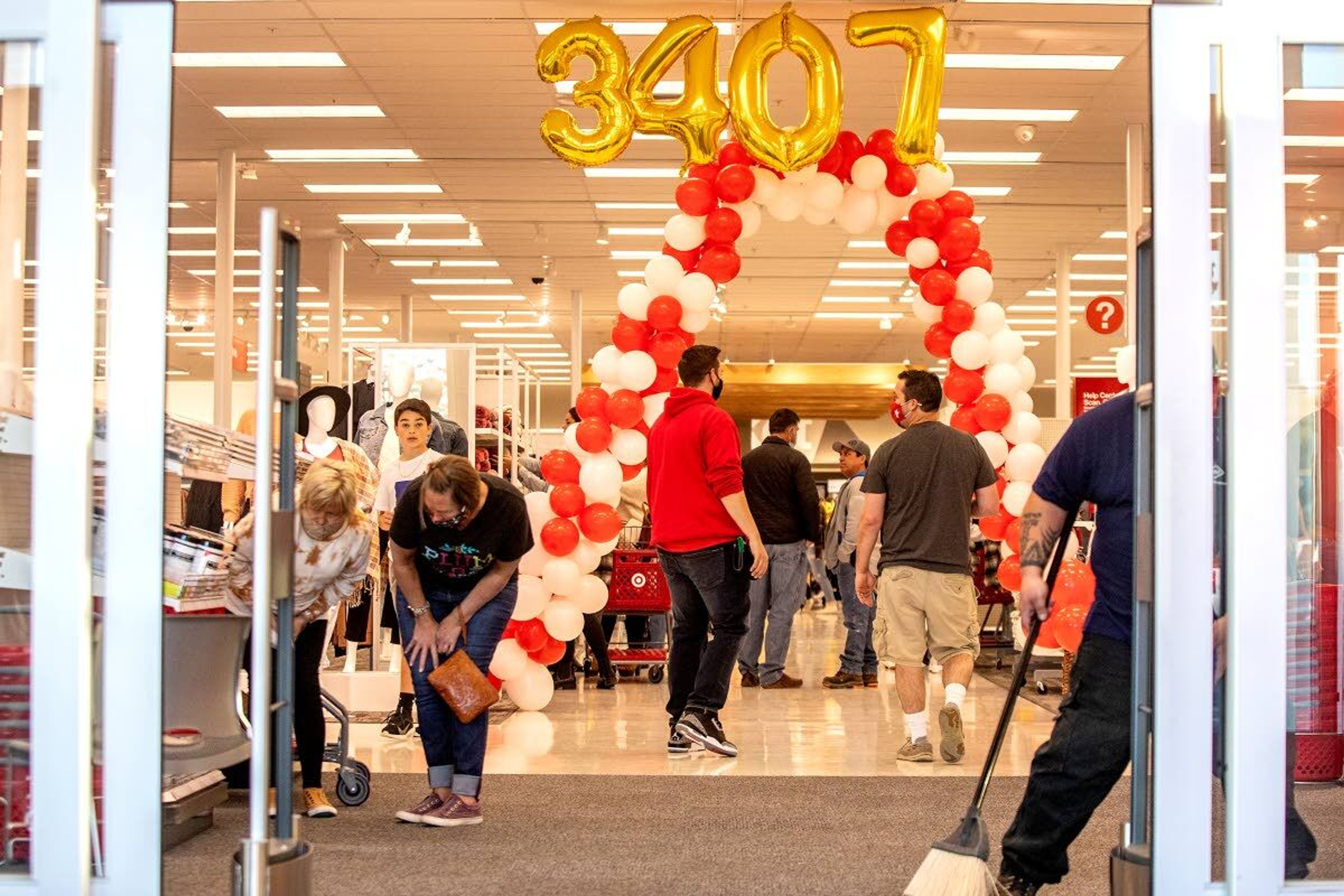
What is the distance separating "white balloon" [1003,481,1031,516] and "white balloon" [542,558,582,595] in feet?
7.46

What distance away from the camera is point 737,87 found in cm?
689

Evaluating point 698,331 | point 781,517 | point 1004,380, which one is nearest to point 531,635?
point 698,331

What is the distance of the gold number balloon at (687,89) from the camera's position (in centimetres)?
705

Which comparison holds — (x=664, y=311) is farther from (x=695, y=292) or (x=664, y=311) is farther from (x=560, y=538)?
(x=560, y=538)

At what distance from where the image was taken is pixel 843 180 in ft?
24.3

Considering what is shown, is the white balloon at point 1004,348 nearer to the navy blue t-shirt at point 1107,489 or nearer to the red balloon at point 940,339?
the red balloon at point 940,339

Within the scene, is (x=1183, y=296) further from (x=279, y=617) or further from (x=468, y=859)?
(x=468, y=859)

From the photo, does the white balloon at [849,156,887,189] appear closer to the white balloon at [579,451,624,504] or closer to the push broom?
the white balloon at [579,451,624,504]

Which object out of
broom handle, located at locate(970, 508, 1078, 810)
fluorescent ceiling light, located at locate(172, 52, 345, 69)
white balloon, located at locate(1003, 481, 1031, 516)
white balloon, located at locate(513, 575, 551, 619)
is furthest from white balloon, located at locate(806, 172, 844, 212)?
broom handle, located at locate(970, 508, 1078, 810)

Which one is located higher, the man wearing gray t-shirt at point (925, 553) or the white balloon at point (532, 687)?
the man wearing gray t-shirt at point (925, 553)

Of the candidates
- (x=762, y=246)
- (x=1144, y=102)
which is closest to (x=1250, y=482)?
(x=1144, y=102)

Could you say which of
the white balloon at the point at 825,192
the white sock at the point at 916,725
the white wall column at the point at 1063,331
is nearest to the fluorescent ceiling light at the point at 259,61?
the white balloon at the point at 825,192

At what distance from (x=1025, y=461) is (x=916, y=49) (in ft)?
7.05

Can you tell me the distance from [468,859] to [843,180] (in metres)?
4.36
